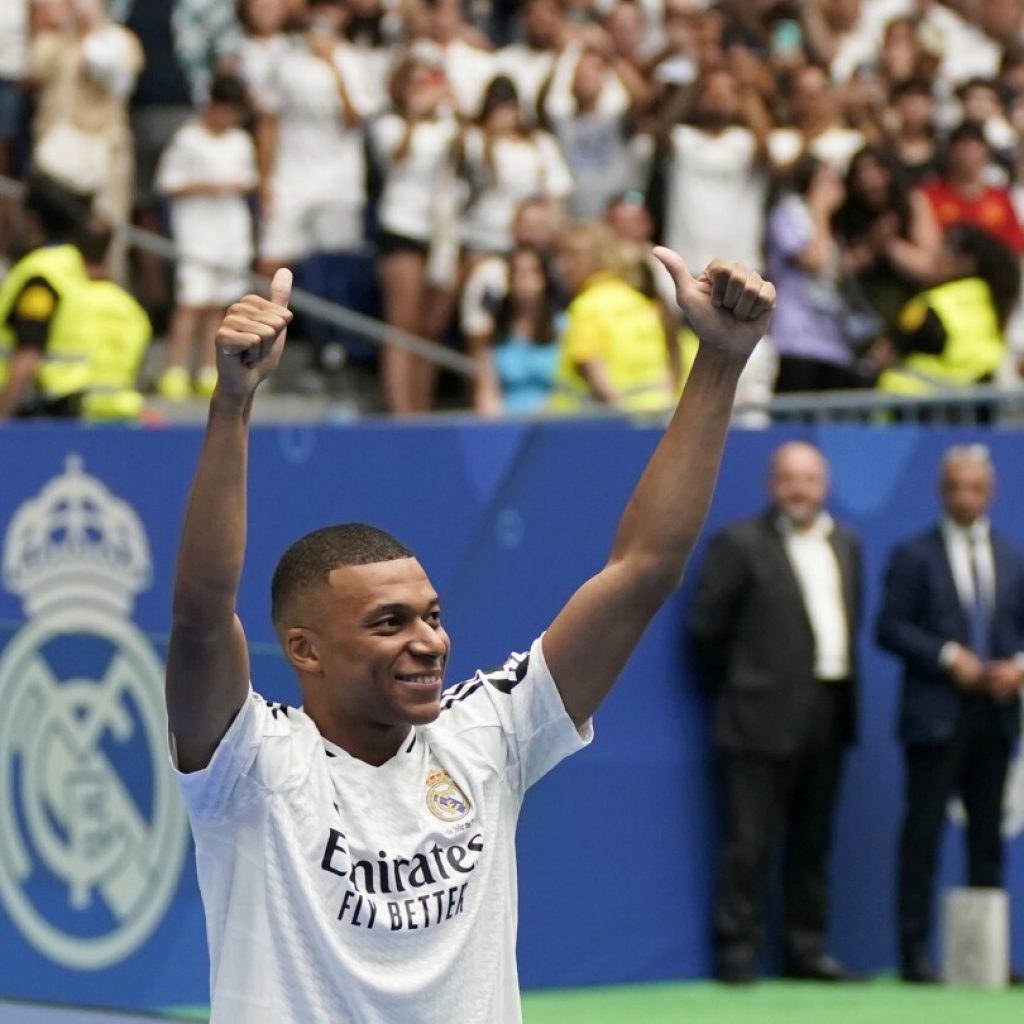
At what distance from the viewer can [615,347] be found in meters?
11.7

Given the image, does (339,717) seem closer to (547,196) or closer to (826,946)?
(826,946)

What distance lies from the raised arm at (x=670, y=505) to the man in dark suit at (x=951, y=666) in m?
6.53

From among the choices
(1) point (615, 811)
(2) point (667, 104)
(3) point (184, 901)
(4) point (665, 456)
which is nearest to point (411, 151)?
(2) point (667, 104)

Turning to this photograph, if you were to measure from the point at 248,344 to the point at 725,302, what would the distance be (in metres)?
0.79

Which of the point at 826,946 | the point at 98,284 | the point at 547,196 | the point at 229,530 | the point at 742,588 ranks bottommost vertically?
the point at 826,946

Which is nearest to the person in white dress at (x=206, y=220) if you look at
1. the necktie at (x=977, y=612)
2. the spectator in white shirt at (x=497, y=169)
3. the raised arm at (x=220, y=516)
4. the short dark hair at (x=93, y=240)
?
the spectator in white shirt at (x=497, y=169)

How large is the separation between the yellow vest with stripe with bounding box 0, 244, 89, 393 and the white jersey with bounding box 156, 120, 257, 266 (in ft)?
5.67

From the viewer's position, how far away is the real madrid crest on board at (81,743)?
9.07 m

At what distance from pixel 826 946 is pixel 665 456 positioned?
7142mm

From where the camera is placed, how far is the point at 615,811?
10.0 metres

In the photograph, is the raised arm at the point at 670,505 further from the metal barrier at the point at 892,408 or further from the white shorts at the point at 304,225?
the white shorts at the point at 304,225

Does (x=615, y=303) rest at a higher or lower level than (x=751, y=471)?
higher

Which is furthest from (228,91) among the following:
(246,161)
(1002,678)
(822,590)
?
(1002,678)

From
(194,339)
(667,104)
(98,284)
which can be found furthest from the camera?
(667,104)
